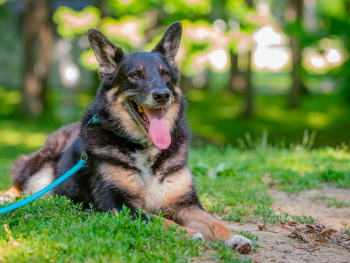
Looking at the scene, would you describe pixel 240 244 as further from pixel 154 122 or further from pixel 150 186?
pixel 154 122

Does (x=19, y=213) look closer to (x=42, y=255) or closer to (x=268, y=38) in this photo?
(x=42, y=255)

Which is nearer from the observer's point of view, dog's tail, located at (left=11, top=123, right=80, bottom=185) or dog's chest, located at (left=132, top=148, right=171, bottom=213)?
dog's chest, located at (left=132, top=148, right=171, bottom=213)

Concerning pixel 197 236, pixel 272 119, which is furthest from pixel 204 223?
pixel 272 119

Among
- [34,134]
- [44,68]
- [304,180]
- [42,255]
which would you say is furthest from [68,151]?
[44,68]

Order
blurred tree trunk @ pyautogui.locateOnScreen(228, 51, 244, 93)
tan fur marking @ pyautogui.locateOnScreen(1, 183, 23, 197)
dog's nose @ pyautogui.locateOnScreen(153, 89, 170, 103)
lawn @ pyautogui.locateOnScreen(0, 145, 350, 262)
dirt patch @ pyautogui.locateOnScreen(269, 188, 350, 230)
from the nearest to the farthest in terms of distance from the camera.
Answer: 1. lawn @ pyautogui.locateOnScreen(0, 145, 350, 262)
2. dog's nose @ pyautogui.locateOnScreen(153, 89, 170, 103)
3. dirt patch @ pyautogui.locateOnScreen(269, 188, 350, 230)
4. tan fur marking @ pyautogui.locateOnScreen(1, 183, 23, 197)
5. blurred tree trunk @ pyautogui.locateOnScreen(228, 51, 244, 93)

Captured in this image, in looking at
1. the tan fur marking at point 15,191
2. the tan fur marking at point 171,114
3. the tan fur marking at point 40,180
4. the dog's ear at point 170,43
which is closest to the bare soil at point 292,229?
the tan fur marking at point 171,114

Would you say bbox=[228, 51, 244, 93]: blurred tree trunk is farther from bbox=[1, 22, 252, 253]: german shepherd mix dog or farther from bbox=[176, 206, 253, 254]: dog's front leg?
bbox=[176, 206, 253, 254]: dog's front leg

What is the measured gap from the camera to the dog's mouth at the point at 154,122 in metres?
4.62

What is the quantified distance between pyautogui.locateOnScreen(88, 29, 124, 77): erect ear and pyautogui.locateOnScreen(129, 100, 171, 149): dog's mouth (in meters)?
0.51

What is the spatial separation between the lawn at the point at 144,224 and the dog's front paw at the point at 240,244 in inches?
3.2

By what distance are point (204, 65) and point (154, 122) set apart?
8.98 metres

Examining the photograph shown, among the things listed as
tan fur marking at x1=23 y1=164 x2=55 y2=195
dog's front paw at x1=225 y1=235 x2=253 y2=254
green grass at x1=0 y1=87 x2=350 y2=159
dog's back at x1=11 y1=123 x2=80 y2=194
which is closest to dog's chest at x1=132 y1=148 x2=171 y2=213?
dog's front paw at x1=225 y1=235 x2=253 y2=254

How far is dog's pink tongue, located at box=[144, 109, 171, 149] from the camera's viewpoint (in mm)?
4613

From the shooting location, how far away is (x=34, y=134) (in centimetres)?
1820
